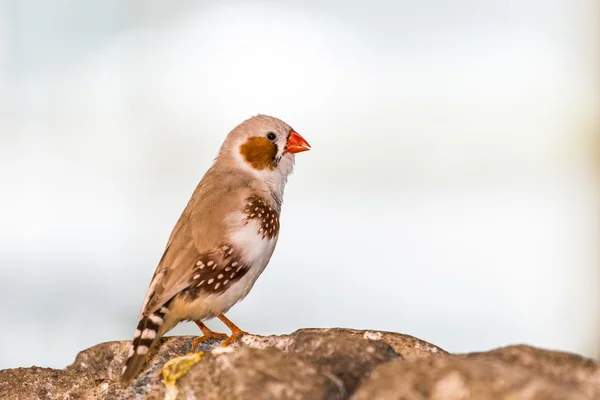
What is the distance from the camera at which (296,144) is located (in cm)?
525

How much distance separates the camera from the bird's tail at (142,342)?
395 cm

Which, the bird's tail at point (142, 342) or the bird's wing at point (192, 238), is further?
the bird's wing at point (192, 238)

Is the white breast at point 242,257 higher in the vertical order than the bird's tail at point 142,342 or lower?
higher

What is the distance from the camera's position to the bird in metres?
4.43

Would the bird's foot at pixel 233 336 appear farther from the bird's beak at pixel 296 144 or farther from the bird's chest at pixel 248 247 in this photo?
the bird's beak at pixel 296 144

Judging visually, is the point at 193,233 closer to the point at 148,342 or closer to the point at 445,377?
the point at 148,342

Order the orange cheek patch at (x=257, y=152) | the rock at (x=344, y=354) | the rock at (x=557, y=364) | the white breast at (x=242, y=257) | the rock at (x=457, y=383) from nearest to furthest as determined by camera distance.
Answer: the rock at (x=457, y=383)
the rock at (x=557, y=364)
the rock at (x=344, y=354)
the white breast at (x=242, y=257)
the orange cheek patch at (x=257, y=152)

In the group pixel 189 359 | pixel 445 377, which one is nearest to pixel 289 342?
pixel 189 359

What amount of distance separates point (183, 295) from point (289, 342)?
0.90 m

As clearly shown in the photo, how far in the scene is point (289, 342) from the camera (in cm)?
386

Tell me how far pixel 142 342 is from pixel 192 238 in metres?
0.75

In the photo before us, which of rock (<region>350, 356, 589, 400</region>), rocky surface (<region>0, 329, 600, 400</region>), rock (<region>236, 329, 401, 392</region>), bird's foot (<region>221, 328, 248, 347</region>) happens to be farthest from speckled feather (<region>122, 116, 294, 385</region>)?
rock (<region>350, 356, 589, 400</region>)

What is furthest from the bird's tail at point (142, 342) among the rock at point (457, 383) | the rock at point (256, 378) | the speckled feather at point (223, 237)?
the rock at point (457, 383)

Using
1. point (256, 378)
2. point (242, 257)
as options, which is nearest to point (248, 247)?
point (242, 257)
